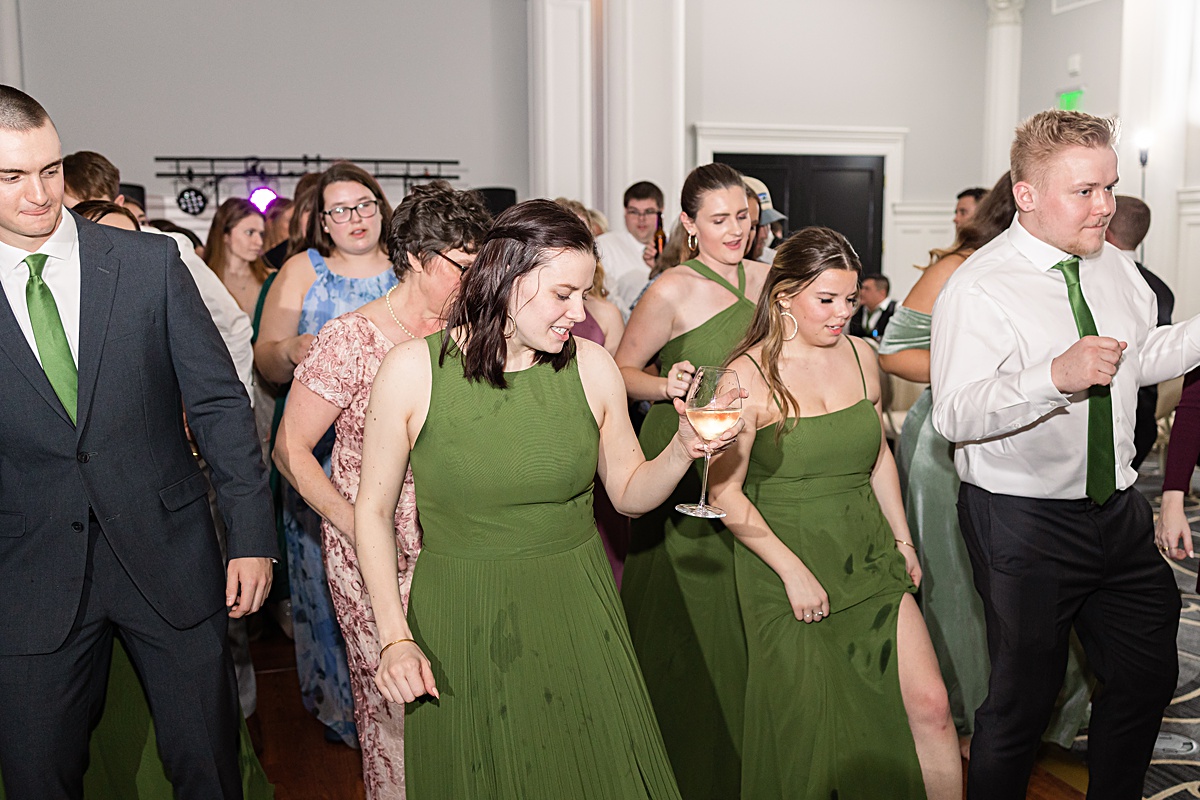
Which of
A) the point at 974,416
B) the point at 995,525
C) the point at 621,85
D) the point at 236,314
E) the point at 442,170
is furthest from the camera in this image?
the point at 442,170

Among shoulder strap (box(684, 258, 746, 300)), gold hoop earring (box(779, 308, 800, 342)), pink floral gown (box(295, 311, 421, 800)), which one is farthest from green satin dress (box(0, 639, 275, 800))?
shoulder strap (box(684, 258, 746, 300))

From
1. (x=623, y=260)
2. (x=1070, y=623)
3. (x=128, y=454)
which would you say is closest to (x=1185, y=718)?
(x=1070, y=623)

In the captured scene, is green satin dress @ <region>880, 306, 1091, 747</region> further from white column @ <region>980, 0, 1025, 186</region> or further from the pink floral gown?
white column @ <region>980, 0, 1025, 186</region>

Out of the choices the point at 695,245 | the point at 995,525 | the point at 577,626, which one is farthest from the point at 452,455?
the point at 695,245

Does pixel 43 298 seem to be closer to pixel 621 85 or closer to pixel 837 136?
pixel 621 85

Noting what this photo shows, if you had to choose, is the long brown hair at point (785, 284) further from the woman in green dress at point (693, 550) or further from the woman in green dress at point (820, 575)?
the woman in green dress at point (693, 550)

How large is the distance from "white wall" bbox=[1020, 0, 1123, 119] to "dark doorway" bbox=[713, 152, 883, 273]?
65.2 inches

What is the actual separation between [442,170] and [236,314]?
6046mm

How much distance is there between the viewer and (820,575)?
7.97ft

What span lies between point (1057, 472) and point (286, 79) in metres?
7.68

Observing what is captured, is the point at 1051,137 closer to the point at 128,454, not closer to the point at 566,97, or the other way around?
the point at 128,454

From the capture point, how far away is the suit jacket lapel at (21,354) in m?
1.91

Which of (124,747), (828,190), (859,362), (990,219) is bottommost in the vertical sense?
(124,747)

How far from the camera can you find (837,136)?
1023cm
